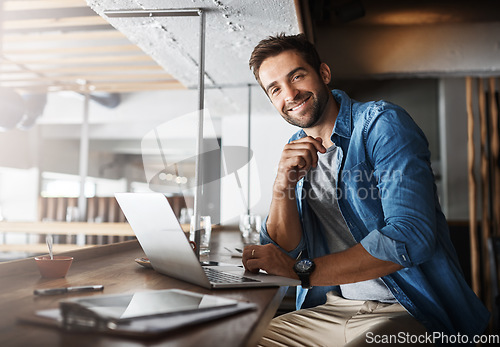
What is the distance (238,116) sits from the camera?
156 inches

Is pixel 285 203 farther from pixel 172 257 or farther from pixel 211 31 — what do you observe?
pixel 211 31

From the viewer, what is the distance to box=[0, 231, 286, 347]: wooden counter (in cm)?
60

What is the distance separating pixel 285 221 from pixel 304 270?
0.40 metres

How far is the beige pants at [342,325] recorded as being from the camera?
115 cm

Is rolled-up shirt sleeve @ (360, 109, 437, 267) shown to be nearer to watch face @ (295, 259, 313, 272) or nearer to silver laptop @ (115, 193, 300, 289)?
watch face @ (295, 259, 313, 272)

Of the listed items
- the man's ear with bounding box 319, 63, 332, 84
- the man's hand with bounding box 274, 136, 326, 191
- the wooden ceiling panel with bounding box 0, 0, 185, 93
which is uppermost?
the wooden ceiling panel with bounding box 0, 0, 185, 93

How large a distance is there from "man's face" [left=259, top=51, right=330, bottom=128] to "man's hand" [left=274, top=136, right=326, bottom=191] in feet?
0.90

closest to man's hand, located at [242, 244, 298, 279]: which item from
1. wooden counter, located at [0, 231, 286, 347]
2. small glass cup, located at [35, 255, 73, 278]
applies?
wooden counter, located at [0, 231, 286, 347]

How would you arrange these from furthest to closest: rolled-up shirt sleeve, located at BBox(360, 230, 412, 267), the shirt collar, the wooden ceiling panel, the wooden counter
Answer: the wooden ceiling panel → the shirt collar → rolled-up shirt sleeve, located at BBox(360, 230, 412, 267) → the wooden counter

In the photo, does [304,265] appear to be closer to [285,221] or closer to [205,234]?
[285,221]

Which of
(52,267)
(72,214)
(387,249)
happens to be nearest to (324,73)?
(387,249)

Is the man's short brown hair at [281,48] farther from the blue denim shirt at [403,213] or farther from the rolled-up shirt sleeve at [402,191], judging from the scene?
the rolled-up shirt sleeve at [402,191]

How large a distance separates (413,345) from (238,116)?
304 cm

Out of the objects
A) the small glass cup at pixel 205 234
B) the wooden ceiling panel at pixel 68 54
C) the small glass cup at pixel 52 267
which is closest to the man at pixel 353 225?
the small glass cup at pixel 205 234
